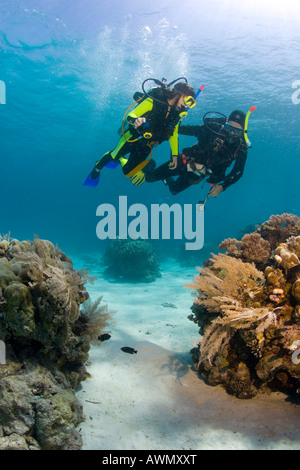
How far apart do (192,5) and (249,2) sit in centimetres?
323

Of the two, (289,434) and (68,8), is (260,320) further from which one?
(68,8)

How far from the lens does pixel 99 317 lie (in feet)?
13.2

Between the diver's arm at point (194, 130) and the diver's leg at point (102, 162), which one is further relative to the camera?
the diver's leg at point (102, 162)

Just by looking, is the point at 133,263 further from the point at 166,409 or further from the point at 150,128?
the point at 166,409

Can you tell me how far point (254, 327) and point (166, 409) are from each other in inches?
63.8

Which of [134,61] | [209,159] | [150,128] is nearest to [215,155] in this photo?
[209,159]

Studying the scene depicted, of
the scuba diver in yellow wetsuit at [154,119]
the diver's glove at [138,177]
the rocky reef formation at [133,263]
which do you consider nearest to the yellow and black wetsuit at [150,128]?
the scuba diver in yellow wetsuit at [154,119]

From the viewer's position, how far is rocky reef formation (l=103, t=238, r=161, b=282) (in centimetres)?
1444

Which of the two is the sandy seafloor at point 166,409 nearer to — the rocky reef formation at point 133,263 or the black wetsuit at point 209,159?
the black wetsuit at point 209,159

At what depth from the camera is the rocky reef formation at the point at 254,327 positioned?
3.09 m

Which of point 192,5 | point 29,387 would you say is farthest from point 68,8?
point 29,387

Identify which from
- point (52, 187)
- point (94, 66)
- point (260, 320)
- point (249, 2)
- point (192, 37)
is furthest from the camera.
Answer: point (52, 187)

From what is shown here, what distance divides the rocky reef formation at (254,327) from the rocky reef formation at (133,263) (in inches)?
404

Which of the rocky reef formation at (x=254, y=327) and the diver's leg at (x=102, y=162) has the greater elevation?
the diver's leg at (x=102, y=162)
